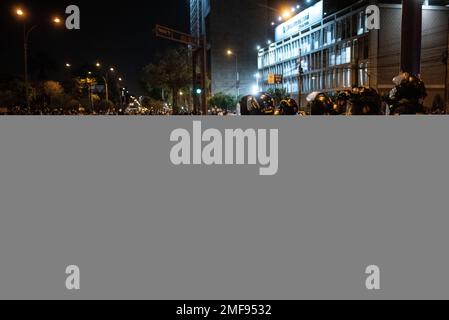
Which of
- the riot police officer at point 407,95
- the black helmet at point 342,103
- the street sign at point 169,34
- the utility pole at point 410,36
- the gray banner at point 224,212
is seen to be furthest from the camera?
the street sign at point 169,34

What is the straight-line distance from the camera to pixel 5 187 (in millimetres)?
2254

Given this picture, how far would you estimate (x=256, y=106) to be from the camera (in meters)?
7.91

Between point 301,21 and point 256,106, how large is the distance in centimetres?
5375

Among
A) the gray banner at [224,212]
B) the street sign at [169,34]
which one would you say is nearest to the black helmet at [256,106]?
the gray banner at [224,212]

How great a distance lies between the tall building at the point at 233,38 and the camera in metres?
94.1

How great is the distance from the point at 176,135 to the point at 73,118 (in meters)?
0.52

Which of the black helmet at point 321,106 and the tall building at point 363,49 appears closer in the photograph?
the black helmet at point 321,106

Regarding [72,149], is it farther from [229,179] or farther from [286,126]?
[286,126]

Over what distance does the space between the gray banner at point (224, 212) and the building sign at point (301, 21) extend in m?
52.5

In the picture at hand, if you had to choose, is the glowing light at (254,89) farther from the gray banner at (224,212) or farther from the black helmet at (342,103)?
the gray banner at (224,212)

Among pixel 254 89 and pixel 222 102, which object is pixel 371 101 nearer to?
pixel 222 102

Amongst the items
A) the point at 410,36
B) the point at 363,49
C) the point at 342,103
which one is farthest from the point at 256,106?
the point at 363,49

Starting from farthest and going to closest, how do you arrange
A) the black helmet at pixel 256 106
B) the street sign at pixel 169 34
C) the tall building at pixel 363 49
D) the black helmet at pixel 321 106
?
the tall building at pixel 363 49
the street sign at pixel 169 34
the black helmet at pixel 256 106
the black helmet at pixel 321 106

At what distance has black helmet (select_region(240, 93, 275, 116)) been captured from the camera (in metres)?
7.88
